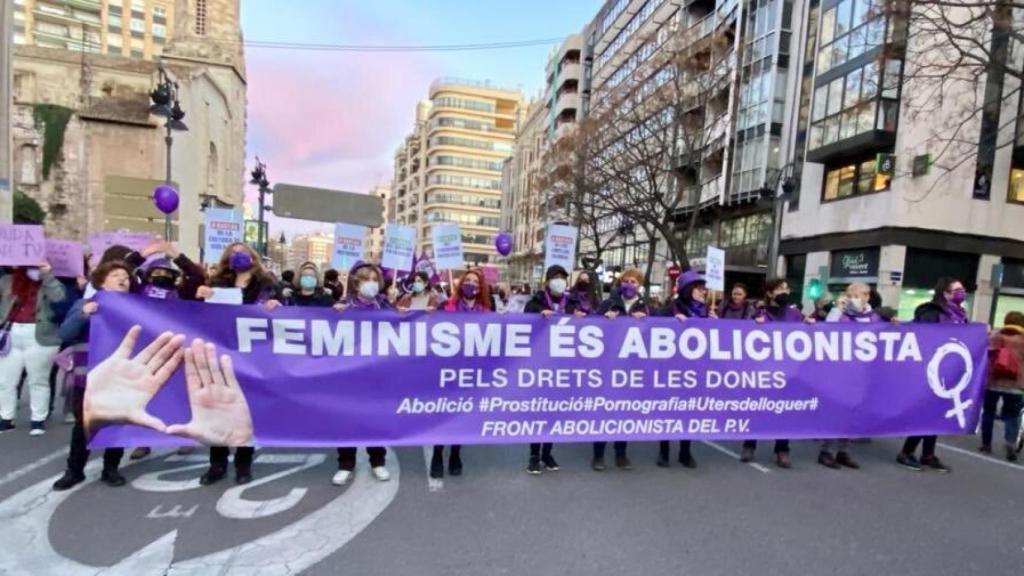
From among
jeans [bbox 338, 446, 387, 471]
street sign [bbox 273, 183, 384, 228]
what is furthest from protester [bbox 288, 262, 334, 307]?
street sign [bbox 273, 183, 384, 228]

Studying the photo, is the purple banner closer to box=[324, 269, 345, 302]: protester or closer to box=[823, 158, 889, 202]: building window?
box=[324, 269, 345, 302]: protester

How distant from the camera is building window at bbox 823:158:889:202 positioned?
21.8m

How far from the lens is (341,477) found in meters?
4.64

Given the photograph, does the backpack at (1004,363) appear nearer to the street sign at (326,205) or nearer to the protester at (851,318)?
the protester at (851,318)

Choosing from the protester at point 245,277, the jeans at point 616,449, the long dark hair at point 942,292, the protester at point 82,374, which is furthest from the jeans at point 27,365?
the long dark hair at point 942,292

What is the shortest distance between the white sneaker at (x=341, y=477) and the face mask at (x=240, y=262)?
1861 mm

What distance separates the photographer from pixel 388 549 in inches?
141

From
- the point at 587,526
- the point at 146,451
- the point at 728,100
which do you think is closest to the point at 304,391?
the point at 146,451

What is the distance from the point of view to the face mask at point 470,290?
17.3ft

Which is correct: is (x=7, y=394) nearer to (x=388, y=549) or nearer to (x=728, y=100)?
(x=388, y=549)

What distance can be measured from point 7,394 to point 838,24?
27998 millimetres

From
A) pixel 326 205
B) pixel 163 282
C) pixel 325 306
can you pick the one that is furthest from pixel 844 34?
pixel 163 282

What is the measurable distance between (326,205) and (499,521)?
8345 millimetres

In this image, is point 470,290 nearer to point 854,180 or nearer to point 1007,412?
point 1007,412
